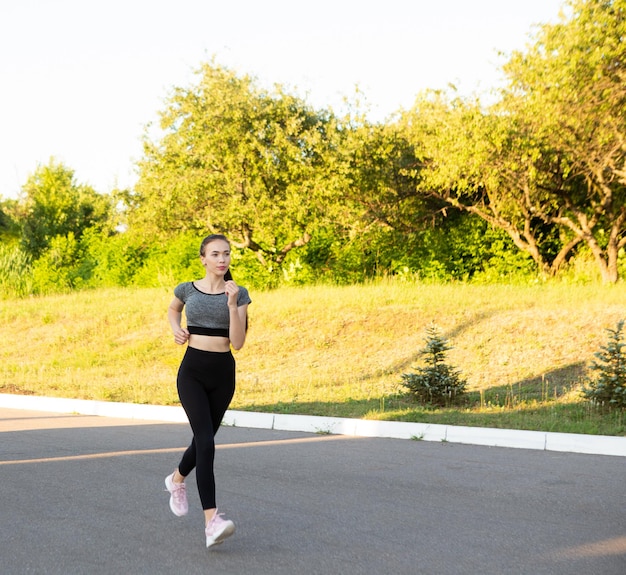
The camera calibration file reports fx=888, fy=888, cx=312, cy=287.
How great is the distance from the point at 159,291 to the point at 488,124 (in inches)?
473

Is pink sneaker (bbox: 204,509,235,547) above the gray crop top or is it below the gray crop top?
below

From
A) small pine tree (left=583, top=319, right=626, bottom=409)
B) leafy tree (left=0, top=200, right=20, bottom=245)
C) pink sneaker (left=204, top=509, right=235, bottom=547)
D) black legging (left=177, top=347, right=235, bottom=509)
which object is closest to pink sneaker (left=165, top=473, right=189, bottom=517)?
black legging (left=177, top=347, right=235, bottom=509)

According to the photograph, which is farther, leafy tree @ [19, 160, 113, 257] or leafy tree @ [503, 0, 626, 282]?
leafy tree @ [19, 160, 113, 257]

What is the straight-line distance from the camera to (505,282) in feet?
82.0

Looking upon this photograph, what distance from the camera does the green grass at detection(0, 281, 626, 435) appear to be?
12078 mm

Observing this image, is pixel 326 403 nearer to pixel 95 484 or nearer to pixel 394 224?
pixel 95 484

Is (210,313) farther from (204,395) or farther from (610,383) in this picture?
(610,383)

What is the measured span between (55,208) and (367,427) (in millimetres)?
42126

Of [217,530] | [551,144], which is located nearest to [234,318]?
[217,530]

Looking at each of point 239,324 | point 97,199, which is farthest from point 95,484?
point 97,199

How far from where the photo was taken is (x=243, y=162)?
2492cm

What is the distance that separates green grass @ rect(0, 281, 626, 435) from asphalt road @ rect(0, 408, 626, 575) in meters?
2.36

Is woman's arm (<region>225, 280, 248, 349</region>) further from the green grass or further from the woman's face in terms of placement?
the green grass

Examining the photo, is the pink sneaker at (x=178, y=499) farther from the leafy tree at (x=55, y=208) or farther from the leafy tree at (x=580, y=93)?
the leafy tree at (x=55, y=208)
